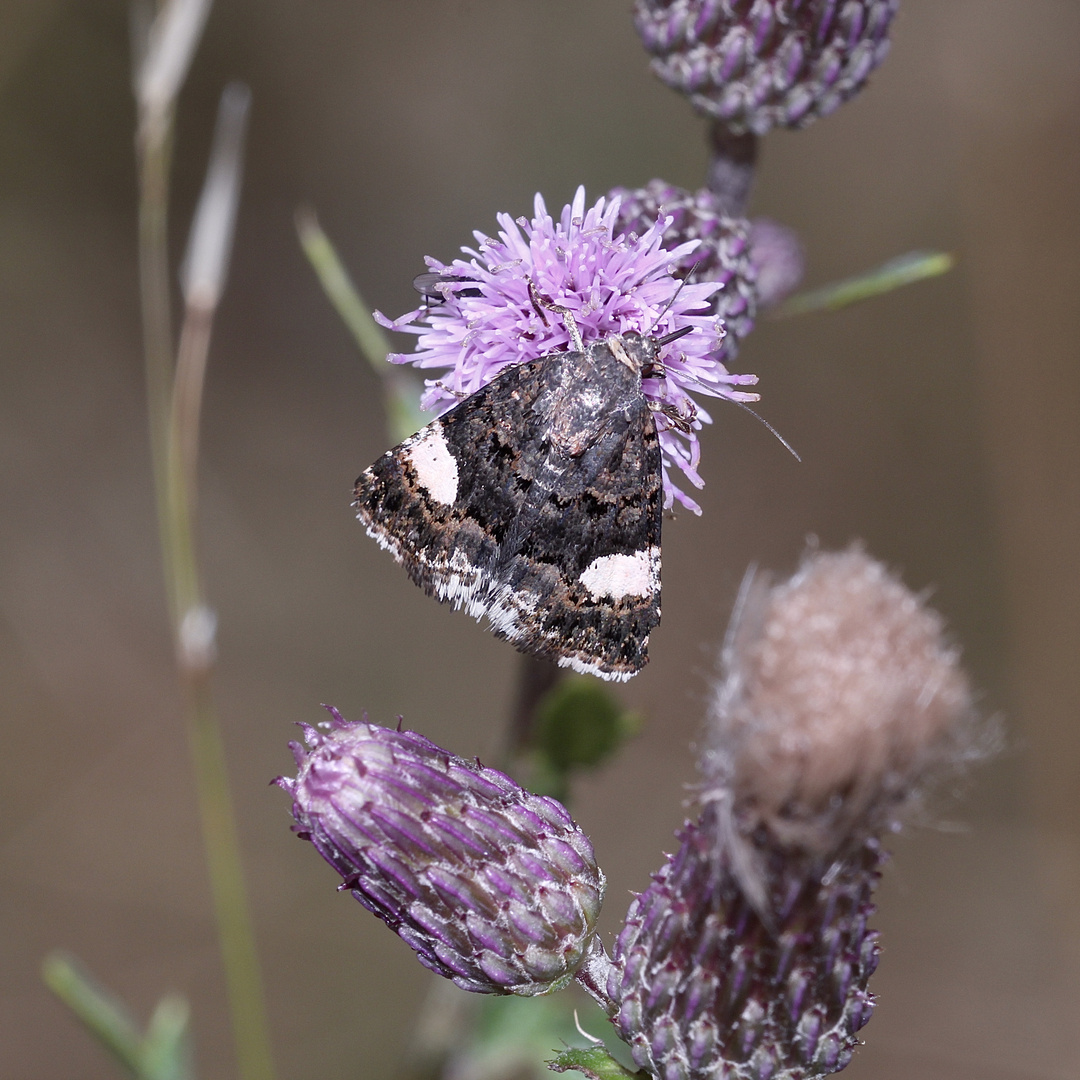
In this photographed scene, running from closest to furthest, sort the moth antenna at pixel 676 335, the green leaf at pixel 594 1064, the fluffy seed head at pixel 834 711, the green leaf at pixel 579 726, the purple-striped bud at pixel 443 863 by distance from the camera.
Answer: the fluffy seed head at pixel 834 711 → the green leaf at pixel 594 1064 → the purple-striped bud at pixel 443 863 → the moth antenna at pixel 676 335 → the green leaf at pixel 579 726

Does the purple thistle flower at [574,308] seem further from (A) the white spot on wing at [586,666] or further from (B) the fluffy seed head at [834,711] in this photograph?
(B) the fluffy seed head at [834,711]

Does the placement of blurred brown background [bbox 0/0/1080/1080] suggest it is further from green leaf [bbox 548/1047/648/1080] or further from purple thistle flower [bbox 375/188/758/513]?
green leaf [bbox 548/1047/648/1080]

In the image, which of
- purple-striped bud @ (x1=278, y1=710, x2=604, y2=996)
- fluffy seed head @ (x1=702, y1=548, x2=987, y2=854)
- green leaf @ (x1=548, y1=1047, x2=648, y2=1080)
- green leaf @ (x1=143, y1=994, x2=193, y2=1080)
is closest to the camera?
fluffy seed head @ (x1=702, y1=548, x2=987, y2=854)

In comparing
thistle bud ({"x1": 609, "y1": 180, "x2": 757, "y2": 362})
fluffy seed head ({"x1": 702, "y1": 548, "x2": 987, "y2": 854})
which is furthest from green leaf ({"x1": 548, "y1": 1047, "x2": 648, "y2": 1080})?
thistle bud ({"x1": 609, "y1": 180, "x2": 757, "y2": 362})

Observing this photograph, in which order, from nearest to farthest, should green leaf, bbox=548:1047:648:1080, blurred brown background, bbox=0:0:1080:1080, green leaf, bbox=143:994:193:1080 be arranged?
green leaf, bbox=548:1047:648:1080 → green leaf, bbox=143:994:193:1080 → blurred brown background, bbox=0:0:1080:1080

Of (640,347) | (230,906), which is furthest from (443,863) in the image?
(230,906)

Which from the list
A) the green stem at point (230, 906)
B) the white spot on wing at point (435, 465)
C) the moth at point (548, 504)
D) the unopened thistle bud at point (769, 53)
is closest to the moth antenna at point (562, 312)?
the moth at point (548, 504)
